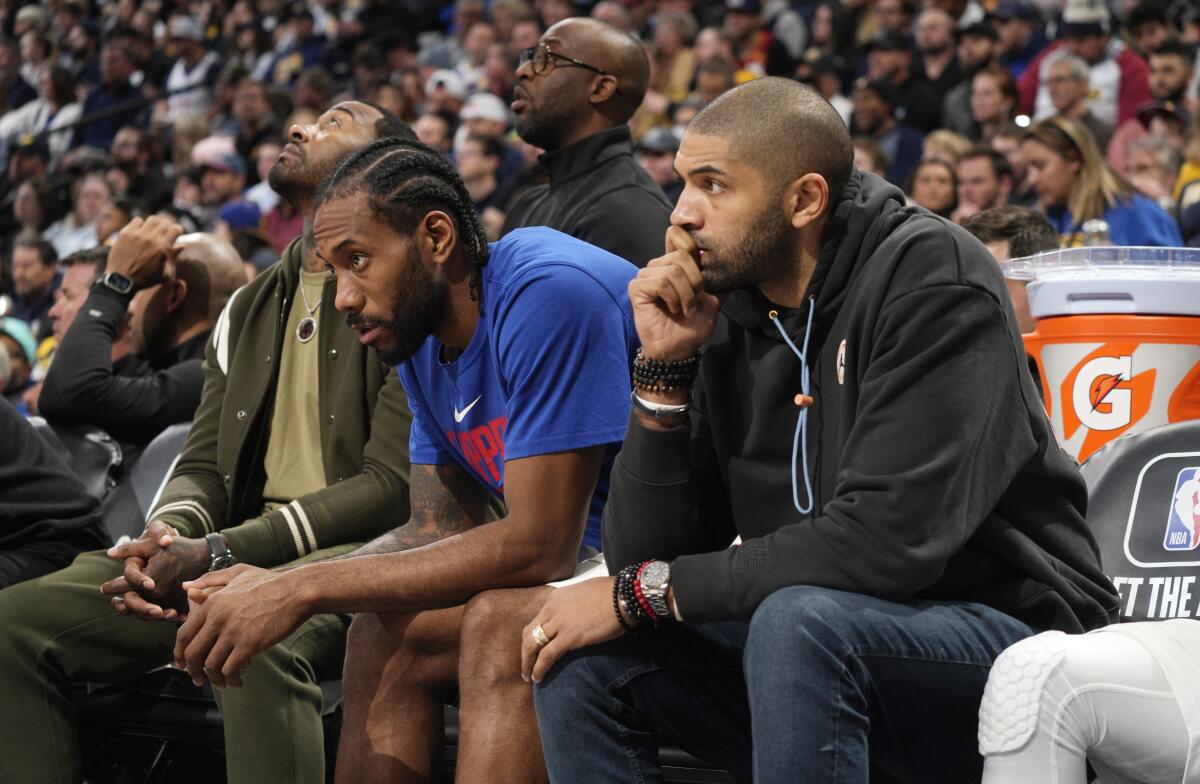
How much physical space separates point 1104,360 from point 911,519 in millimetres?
1153

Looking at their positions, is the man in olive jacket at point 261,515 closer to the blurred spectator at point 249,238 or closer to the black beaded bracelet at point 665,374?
the black beaded bracelet at point 665,374

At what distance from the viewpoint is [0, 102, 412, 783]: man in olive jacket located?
309 cm

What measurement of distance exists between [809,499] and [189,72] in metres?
13.6

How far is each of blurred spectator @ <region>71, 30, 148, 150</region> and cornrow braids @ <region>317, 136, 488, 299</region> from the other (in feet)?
39.6

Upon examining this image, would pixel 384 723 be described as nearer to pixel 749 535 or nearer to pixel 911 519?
pixel 749 535

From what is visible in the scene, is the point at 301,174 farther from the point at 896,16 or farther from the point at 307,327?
the point at 896,16

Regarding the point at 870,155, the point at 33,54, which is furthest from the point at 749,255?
the point at 33,54

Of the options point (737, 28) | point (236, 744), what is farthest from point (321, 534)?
point (737, 28)

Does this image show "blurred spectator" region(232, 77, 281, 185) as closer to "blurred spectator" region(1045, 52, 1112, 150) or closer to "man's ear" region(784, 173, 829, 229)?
"blurred spectator" region(1045, 52, 1112, 150)

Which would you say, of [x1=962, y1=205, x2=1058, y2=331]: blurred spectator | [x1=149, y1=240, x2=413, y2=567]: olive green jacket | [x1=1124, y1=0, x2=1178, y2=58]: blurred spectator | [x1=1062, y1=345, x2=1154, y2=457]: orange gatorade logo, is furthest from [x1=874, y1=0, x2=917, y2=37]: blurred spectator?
[x1=1062, y1=345, x2=1154, y2=457]: orange gatorade logo

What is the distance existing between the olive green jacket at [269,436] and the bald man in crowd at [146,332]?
0.39m

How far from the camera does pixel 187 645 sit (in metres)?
2.71

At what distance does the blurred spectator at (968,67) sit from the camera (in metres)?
8.76

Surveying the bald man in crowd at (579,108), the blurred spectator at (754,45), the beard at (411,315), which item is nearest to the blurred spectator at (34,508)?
the beard at (411,315)
